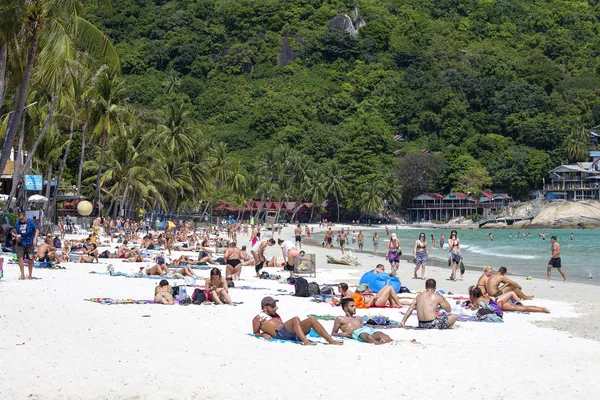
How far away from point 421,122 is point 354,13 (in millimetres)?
39753

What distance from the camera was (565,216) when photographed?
8950cm

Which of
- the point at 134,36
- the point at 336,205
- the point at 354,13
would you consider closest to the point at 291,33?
the point at 354,13

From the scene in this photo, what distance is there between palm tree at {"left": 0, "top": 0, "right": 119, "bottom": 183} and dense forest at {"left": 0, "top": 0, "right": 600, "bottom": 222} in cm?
3300

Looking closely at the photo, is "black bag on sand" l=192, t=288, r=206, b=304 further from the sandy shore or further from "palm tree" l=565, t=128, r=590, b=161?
"palm tree" l=565, t=128, r=590, b=161

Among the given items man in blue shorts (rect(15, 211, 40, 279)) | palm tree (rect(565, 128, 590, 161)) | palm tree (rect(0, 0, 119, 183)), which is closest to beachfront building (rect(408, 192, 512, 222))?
palm tree (rect(565, 128, 590, 161))

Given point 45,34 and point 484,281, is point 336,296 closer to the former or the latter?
point 484,281

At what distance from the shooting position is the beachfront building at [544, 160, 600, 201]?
315 ft

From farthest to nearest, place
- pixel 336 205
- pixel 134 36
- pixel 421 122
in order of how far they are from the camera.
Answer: pixel 134 36 → pixel 421 122 → pixel 336 205

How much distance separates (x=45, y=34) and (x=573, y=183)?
90.8 m

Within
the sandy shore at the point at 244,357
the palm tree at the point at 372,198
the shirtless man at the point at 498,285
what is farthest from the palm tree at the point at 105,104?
the palm tree at the point at 372,198

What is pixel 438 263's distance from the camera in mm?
27312

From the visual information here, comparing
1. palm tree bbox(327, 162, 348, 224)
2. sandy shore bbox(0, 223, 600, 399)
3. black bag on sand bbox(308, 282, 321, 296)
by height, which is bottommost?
sandy shore bbox(0, 223, 600, 399)

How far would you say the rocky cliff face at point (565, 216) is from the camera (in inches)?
3499

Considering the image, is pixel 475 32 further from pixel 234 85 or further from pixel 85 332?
pixel 85 332
